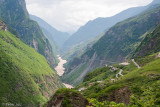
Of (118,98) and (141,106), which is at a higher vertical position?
(118,98)

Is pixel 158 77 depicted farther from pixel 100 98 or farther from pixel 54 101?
pixel 54 101

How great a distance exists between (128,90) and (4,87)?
14437 centimetres

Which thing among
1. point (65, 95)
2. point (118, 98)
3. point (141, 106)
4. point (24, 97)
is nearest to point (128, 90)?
point (118, 98)

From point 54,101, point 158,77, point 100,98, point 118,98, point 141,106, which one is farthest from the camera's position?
Result: point 158,77

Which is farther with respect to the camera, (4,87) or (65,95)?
(4,87)

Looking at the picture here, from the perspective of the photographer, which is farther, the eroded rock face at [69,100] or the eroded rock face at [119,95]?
the eroded rock face at [119,95]

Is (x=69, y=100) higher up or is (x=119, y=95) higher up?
(x=119, y=95)

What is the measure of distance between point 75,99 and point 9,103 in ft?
445

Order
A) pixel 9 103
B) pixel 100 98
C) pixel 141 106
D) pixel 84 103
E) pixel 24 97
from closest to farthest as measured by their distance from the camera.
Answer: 1. pixel 141 106
2. pixel 84 103
3. pixel 100 98
4. pixel 9 103
5. pixel 24 97

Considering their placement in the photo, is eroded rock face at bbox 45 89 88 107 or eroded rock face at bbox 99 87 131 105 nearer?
eroded rock face at bbox 45 89 88 107

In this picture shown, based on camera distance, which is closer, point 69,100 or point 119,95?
point 69,100

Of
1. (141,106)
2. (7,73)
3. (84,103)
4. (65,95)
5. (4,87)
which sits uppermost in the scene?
(7,73)

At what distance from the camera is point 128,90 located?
234 feet

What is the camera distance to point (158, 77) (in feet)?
279
